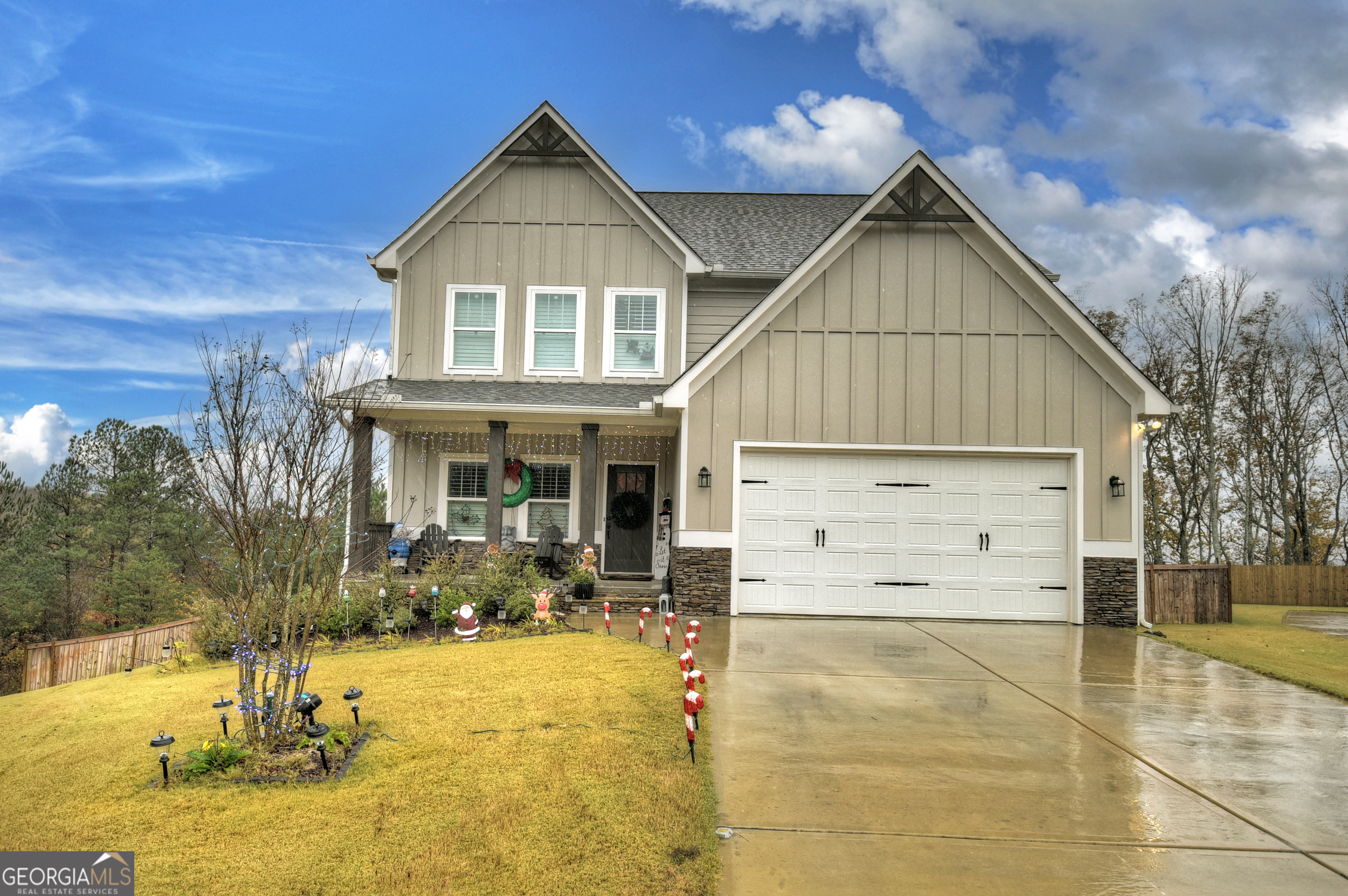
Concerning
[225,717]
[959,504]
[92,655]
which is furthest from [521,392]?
[225,717]

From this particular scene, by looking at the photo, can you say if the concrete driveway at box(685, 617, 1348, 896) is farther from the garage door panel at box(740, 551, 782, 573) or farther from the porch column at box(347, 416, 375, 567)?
A: the porch column at box(347, 416, 375, 567)

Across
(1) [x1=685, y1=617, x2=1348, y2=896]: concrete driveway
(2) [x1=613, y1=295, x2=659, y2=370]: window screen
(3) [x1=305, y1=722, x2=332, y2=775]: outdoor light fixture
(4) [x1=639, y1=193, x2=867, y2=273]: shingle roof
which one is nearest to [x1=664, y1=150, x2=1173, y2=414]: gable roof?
(4) [x1=639, y1=193, x2=867, y2=273]: shingle roof

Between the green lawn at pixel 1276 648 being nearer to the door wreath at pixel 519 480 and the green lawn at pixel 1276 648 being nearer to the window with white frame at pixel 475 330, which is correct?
the door wreath at pixel 519 480

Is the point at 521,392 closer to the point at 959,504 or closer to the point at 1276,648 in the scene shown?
the point at 959,504

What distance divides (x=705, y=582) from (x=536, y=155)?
7.98m

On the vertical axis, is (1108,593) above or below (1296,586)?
above

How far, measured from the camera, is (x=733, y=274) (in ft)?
44.9

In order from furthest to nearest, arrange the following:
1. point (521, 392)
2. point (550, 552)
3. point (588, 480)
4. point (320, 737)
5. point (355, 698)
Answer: point (521, 392)
point (550, 552)
point (588, 480)
point (355, 698)
point (320, 737)

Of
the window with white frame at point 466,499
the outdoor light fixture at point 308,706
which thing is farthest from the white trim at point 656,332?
the outdoor light fixture at point 308,706

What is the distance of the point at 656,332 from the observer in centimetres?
1355

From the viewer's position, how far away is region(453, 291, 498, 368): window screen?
1344cm

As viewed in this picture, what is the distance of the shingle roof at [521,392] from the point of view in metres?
12.1

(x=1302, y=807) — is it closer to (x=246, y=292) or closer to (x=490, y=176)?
(x=490, y=176)

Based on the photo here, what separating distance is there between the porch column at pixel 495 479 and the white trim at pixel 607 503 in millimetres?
2194
